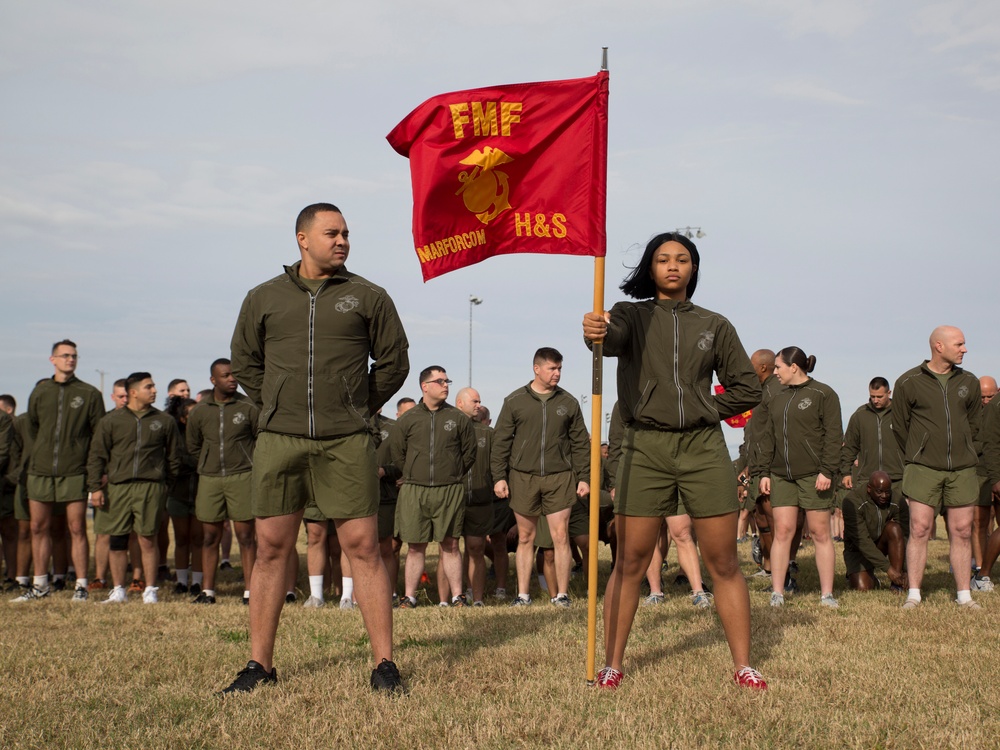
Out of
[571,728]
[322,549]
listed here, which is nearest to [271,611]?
[571,728]

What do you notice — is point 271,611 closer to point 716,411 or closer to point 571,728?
point 571,728

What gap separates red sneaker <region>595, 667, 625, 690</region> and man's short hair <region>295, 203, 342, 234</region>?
3187 mm

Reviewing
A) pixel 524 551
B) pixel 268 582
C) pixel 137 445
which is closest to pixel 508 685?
pixel 268 582

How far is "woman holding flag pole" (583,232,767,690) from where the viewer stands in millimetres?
6062

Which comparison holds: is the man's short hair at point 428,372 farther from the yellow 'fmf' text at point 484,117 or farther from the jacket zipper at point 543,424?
the yellow 'fmf' text at point 484,117

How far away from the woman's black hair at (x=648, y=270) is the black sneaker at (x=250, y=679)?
286cm

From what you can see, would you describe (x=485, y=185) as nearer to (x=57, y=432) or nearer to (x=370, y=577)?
(x=370, y=577)

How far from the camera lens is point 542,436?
11594 mm

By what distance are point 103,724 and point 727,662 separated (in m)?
3.81

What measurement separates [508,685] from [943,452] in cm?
590

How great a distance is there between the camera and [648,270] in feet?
21.1

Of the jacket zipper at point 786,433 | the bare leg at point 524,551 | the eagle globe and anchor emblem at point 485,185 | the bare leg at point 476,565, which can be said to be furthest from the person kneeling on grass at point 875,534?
the eagle globe and anchor emblem at point 485,185

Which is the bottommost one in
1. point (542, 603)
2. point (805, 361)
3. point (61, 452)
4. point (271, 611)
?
point (542, 603)

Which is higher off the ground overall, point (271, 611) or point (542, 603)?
point (271, 611)
